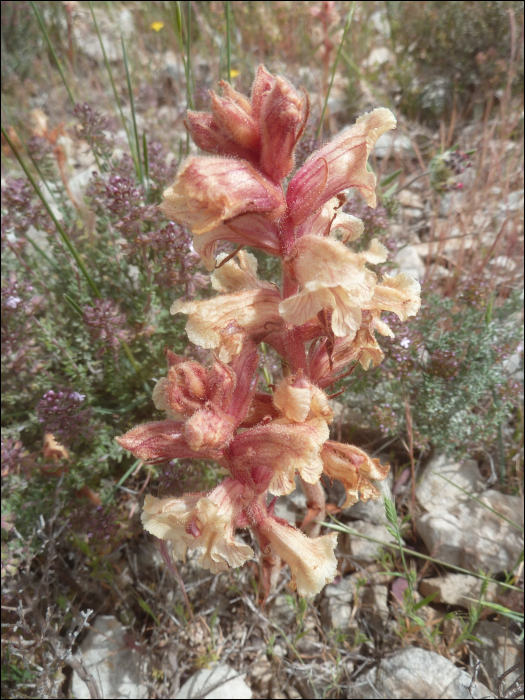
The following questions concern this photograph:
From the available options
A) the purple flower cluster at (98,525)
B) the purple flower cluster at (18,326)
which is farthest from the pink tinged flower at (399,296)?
the purple flower cluster at (18,326)

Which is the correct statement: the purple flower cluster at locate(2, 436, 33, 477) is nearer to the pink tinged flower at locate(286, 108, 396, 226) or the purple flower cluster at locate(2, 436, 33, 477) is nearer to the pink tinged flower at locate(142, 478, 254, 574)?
the pink tinged flower at locate(142, 478, 254, 574)

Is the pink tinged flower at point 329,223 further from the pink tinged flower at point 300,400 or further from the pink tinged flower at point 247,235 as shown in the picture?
the pink tinged flower at point 300,400

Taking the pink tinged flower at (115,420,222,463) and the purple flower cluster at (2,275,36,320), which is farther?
the purple flower cluster at (2,275,36,320)

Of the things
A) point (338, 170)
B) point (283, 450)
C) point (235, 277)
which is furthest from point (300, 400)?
point (338, 170)

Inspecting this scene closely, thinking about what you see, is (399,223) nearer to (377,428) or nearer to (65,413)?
(377,428)

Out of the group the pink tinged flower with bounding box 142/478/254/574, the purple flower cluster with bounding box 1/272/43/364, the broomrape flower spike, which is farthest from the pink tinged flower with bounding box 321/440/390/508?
the purple flower cluster with bounding box 1/272/43/364

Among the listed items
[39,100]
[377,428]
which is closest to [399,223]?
[377,428]
